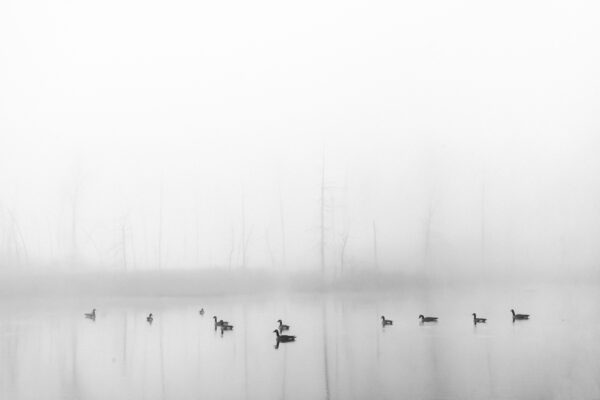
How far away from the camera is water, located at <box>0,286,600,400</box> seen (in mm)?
16797

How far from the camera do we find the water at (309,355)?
1680cm

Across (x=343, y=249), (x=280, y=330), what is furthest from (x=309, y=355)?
(x=343, y=249)

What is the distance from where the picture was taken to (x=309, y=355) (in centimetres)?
2200

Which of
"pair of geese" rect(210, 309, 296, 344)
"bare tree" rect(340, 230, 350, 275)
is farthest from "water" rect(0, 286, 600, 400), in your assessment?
"bare tree" rect(340, 230, 350, 275)

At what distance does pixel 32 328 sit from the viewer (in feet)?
101

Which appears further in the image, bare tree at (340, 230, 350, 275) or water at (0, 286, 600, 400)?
bare tree at (340, 230, 350, 275)

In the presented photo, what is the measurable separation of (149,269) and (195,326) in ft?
90.5

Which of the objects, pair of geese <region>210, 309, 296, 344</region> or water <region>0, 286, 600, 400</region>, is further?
pair of geese <region>210, 309, 296, 344</region>

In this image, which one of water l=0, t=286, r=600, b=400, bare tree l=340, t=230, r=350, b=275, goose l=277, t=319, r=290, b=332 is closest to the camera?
water l=0, t=286, r=600, b=400

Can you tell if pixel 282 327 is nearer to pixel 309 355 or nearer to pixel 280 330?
pixel 280 330

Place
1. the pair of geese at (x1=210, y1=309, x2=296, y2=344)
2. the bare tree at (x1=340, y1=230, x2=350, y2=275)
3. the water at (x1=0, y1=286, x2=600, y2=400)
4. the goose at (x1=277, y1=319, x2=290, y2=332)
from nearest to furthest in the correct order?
the water at (x1=0, y1=286, x2=600, y2=400), the pair of geese at (x1=210, y1=309, x2=296, y2=344), the goose at (x1=277, y1=319, x2=290, y2=332), the bare tree at (x1=340, y1=230, x2=350, y2=275)

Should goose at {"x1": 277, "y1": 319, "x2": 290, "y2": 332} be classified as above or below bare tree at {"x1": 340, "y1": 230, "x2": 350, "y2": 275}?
below

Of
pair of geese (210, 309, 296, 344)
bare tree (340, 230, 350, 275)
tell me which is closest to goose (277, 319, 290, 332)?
pair of geese (210, 309, 296, 344)

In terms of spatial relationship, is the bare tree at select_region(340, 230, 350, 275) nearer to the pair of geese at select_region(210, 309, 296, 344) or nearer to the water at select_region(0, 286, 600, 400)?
the water at select_region(0, 286, 600, 400)
